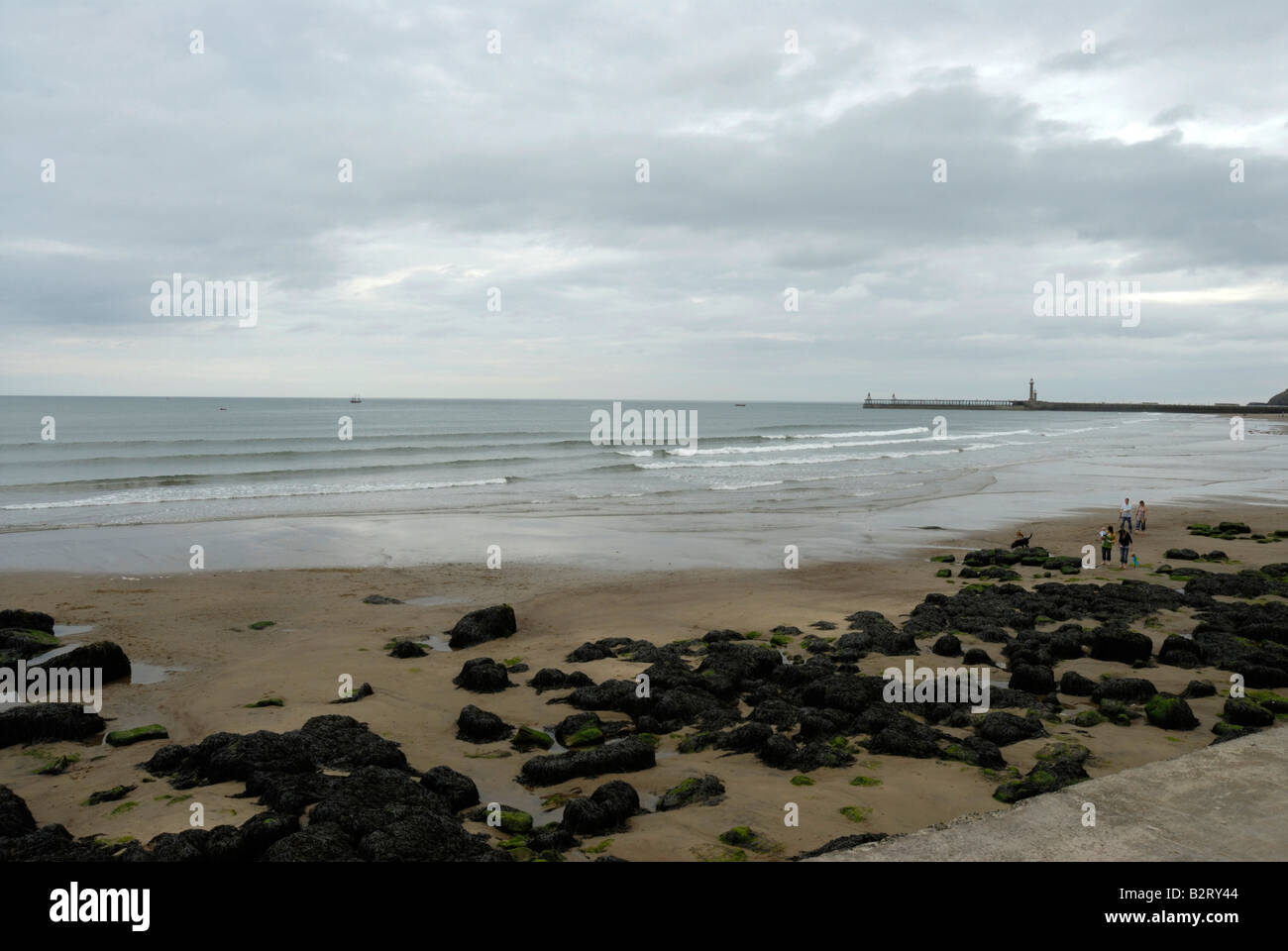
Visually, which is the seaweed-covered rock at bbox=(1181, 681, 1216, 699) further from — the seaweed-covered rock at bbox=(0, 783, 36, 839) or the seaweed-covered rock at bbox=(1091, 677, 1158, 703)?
the seaweed-covered rock at bbox=(0, 783, 36, 839)

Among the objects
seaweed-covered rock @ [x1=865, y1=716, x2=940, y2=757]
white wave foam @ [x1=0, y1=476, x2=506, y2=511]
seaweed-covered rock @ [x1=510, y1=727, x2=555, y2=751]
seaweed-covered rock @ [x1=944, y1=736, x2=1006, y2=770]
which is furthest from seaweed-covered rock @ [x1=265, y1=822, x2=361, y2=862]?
white wave foam @ [x1=0, y1=476, x2=506, y2=511]

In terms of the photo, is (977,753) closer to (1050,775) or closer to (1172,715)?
(1050,775)

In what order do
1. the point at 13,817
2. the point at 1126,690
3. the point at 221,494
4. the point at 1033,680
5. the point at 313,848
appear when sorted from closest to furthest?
the point at 313,848 → the point at 13,817 → the point at 1126,690 → the point at 1033,680 → the point at 221,494

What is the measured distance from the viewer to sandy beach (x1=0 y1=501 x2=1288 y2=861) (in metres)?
7.69

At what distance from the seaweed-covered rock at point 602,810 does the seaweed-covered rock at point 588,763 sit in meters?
0.82

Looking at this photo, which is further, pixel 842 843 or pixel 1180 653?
pixel 1180 653

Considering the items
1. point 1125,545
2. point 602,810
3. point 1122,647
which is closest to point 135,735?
point 602,810

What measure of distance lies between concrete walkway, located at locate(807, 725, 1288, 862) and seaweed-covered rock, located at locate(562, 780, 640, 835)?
2.77 m

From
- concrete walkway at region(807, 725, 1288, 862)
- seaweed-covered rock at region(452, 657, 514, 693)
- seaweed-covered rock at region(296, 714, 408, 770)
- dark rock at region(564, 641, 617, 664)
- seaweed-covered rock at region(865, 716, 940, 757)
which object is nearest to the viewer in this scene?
concrete walkway at region(807, 725, 1288, 862)

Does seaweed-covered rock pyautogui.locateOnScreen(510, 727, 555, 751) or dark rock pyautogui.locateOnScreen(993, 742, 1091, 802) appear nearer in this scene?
dark rock pyautogui.locateOnScreen(993, 742, 1091, 802)

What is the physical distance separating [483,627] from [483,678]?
9.58ft

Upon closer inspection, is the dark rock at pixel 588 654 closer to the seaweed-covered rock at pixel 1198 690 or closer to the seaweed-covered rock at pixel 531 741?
the seaweed-covered rock at pixel 531 741

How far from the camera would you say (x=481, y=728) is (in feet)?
32.5
